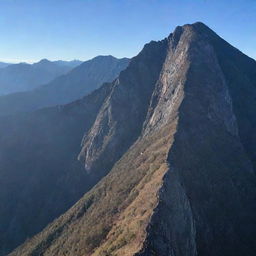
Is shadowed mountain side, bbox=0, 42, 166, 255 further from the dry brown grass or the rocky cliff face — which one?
the dry brown grass

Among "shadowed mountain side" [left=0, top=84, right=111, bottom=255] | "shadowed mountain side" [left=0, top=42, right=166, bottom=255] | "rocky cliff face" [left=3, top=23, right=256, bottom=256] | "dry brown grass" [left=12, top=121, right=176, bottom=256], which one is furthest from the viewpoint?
"shadowed mountain side" [left=0, top=42, right=166, bottom=255]

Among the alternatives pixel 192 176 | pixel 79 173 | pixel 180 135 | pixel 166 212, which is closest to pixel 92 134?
pixel 79 173

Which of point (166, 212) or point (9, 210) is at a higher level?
point (166, 212)

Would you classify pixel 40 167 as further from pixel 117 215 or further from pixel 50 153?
pixel 117 215

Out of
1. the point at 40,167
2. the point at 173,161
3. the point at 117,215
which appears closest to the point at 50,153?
the point at 40,167

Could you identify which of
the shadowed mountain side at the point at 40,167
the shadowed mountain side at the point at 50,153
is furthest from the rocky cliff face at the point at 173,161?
the shadowed mountain side at the point at 40,167

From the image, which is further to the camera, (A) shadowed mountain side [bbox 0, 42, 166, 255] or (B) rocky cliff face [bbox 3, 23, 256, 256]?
(A) shadowed mountain side [bbox 0, 42, 166, 255]

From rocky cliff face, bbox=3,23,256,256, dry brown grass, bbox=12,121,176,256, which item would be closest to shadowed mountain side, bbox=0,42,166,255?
rocky cliff face, bbox=3,23,256,256

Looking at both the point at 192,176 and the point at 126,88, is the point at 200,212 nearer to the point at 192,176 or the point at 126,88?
the point at 192,176

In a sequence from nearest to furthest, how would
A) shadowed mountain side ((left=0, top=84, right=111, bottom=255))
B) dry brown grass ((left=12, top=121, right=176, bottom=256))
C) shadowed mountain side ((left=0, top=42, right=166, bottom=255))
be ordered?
dry brown grass ((left=12, top=121, right=176, bottom=256)), shadowed mountain side ((left=0, top=84, right=111, bottom=255)), shadowed mountain side ((left=0, top=42, right=166, bottom=255))
